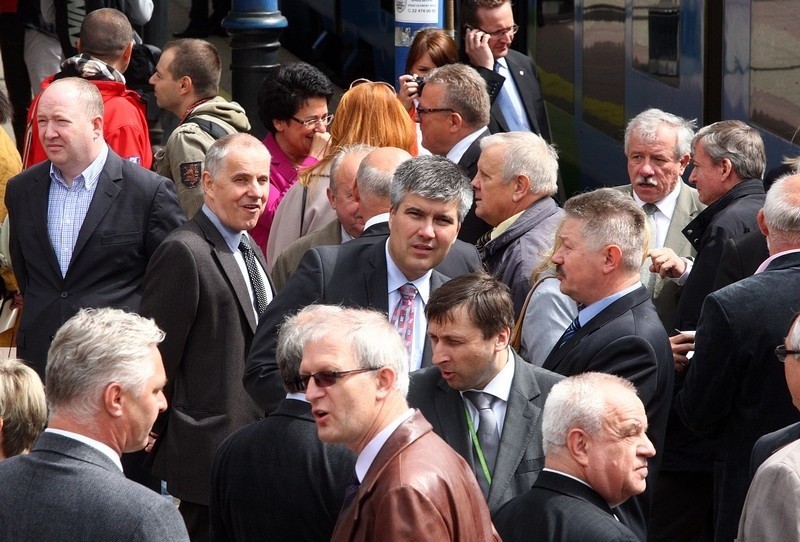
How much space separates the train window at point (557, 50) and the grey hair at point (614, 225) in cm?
583

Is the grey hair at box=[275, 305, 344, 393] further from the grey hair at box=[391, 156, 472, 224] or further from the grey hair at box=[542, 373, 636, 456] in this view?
the grey hair at box=[391, 156, 472, 224]

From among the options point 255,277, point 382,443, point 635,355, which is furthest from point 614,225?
point 382,443

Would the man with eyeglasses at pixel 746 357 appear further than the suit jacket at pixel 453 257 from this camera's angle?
No

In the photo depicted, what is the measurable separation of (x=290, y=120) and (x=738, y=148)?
226 centimetres

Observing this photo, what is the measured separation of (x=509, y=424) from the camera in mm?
4570

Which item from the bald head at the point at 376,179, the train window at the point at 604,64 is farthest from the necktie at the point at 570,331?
the train window at the point at 604,64

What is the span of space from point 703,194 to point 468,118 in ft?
4.29

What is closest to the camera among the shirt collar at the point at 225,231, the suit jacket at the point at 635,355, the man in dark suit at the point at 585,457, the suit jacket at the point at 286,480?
the man in dark suit at the point at 585,457

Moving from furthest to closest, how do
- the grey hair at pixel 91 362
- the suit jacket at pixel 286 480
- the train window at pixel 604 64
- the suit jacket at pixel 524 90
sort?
the train window at pixel 604 64 < the suit jacket at pixel 524 90 < the suit jacket at pixel 286 480 < the grey hair at pixel 91 362

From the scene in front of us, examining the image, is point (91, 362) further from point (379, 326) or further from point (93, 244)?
point (93, 244)

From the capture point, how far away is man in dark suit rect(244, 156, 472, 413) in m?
5.16

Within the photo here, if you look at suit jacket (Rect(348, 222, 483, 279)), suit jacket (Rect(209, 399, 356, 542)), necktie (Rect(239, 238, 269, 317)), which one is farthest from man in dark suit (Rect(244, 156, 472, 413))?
suit jacket (Rect(209, 399, 356, 542))

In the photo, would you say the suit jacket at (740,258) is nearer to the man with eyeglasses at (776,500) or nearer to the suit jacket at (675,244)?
the suit jacket at (675,244)

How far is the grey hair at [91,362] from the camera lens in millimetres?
3691
